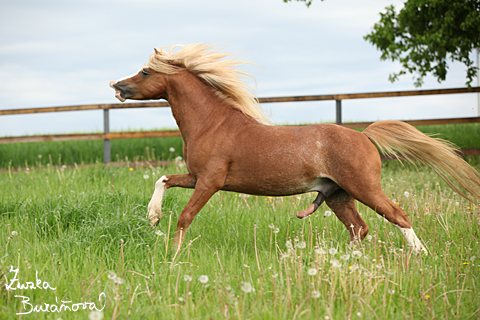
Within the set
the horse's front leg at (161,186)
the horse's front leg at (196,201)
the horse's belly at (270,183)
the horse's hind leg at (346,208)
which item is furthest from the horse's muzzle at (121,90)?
the horse's hind leg at (346,208)

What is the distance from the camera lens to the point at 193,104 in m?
3.81

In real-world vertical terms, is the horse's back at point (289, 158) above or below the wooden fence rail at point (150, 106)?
below

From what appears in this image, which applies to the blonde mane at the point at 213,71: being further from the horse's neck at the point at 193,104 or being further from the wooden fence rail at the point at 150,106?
the wooden fence rail at the point at 150,106

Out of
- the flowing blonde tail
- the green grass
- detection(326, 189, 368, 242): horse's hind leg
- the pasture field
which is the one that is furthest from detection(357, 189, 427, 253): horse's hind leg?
the green grass

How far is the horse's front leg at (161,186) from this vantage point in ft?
12.4

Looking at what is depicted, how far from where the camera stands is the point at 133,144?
45.7ft

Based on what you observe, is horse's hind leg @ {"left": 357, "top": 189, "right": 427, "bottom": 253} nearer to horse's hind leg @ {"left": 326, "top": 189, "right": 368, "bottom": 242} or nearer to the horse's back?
the horse's back

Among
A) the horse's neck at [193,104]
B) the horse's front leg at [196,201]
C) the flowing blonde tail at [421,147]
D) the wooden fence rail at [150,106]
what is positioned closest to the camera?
the horse's front leg at [196,201]

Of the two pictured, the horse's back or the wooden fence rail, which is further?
the wooden fence rail

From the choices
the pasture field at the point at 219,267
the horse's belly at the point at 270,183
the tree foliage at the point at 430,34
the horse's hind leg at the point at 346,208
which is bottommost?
the pasture field at the point at 219,267

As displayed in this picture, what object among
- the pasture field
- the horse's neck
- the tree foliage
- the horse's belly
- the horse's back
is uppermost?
the tree foliage

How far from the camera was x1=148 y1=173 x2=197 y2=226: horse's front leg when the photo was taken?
3.78 m

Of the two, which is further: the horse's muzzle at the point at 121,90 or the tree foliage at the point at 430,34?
the tree foliage at the point at 430,34

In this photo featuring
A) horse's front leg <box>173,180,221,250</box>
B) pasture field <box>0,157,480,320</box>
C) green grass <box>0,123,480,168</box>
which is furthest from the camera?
green grass <box>0,123,480,168</box>
